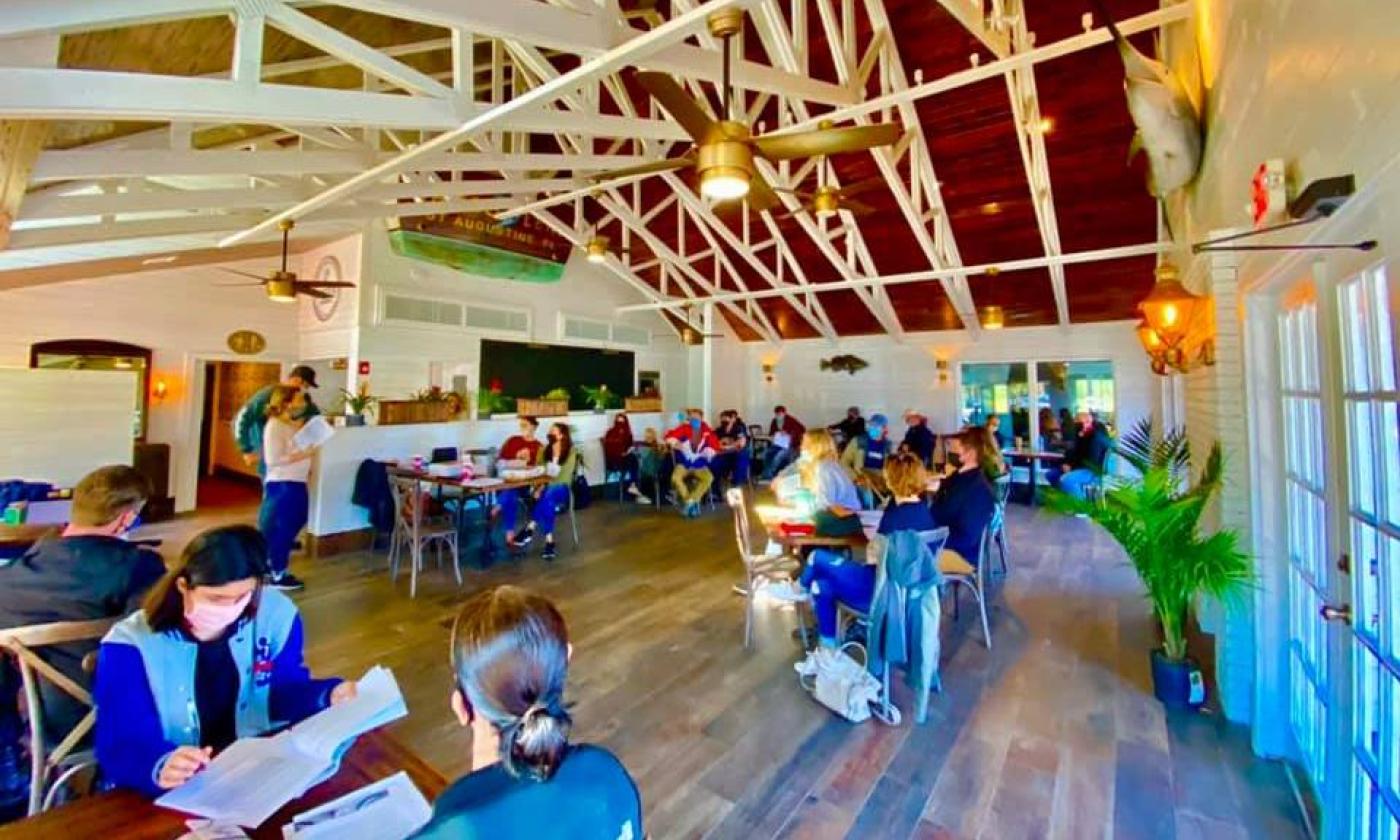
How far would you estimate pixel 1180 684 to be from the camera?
273cm

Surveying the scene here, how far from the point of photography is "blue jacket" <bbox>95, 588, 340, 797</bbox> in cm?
108

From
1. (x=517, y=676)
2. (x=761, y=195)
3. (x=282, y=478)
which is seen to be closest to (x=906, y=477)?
(x=761, y=195)

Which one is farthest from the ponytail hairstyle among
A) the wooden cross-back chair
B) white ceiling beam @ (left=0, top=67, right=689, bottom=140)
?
white ceiling beam @ (left=0, top=67, right=689, bottom=140)

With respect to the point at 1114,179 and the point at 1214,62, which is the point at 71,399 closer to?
the point at 1214,62

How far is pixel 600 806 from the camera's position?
804 mm

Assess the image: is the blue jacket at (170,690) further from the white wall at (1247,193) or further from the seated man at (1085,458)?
the seated man at (1085,458)

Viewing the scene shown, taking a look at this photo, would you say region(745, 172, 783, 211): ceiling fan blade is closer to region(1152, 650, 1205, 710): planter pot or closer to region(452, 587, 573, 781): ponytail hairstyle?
region(452, 587, 573, 781): ponytail hairstyle

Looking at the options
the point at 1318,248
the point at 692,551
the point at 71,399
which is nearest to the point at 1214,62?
the point at 1318,248

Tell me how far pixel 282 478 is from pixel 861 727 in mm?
4328

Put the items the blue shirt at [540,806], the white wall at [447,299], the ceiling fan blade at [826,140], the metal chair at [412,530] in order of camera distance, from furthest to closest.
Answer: the white wall at [447,299]
the metal chair at [412,530]
the ceiling fan blade at [826,140]
the blue shirt at [540,806]

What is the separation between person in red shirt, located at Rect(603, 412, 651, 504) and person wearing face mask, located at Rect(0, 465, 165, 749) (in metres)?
6.72

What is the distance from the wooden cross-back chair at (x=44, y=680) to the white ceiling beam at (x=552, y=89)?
9.41 ft

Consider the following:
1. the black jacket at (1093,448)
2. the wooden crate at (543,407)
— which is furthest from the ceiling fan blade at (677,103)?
the black jacket at (1093,448)

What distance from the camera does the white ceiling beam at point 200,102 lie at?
7.52 ft
